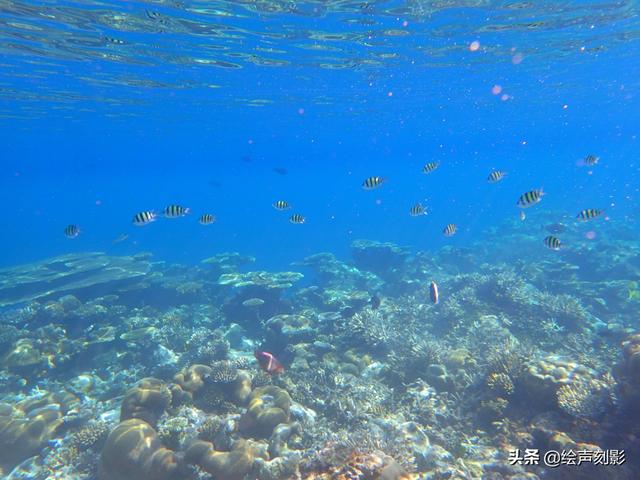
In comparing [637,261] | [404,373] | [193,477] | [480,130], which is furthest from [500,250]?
[480,130]

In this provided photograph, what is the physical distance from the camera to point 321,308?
1600 cm

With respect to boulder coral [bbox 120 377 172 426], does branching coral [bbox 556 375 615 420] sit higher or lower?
higher

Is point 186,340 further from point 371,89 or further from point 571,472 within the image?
point 371,89

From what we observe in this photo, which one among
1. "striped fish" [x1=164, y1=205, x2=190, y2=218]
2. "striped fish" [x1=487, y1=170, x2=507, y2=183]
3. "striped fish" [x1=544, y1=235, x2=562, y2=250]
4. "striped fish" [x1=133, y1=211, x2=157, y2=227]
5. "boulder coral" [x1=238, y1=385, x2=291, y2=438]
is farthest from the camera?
"striped fish" [x1=487, y1=170, x2=507, y2=183]

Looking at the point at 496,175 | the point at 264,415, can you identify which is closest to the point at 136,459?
the point at 264,415

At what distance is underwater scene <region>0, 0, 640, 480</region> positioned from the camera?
20.9 feet

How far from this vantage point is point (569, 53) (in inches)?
949

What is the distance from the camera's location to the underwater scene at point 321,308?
6367 mm

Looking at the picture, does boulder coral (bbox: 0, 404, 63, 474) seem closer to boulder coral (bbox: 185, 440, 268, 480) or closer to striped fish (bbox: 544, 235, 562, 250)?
boulder coral (bbox: 185, 440, 268, 480)

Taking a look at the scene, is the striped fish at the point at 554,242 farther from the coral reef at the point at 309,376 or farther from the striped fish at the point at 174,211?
the striped fish at the point at 174,211

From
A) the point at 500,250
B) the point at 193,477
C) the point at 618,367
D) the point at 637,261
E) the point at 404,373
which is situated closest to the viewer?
the point at 193,477

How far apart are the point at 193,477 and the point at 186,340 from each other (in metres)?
7.33

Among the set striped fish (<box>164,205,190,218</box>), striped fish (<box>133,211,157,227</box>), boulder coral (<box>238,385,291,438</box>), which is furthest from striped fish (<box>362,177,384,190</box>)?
boulder coral (<box>238,385,291,438</box>)

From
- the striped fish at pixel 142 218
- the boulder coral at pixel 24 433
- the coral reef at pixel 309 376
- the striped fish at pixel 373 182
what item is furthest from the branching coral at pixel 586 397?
the boulder coral at pixel 24 433
